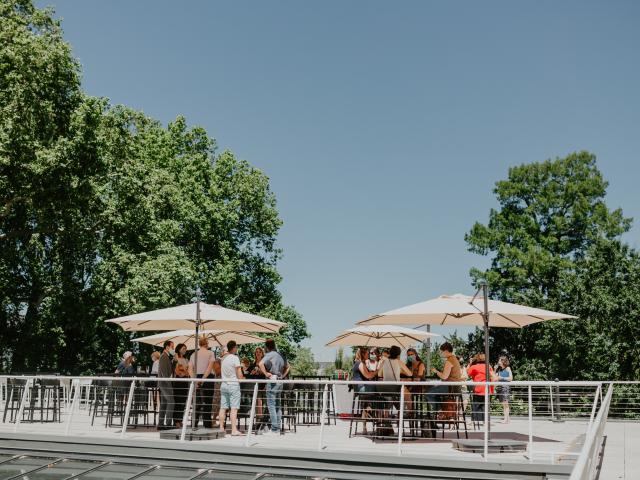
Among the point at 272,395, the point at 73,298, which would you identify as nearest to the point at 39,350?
the point at 73,298

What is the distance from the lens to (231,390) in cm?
1409

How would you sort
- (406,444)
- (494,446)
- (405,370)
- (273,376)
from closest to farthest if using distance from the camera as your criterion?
(494,446)
(406,444)
(405,370)
(273,376)

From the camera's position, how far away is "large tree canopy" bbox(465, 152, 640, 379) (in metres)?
33.9

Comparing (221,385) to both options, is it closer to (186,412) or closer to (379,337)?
(186,412)

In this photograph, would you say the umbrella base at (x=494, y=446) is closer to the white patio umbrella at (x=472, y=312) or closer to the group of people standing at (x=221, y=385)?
the white patio umbrella at (x=472, y=312)

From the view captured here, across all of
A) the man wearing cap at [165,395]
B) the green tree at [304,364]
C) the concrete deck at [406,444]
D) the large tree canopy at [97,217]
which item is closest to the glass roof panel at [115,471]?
the concrete deck at [406,444]

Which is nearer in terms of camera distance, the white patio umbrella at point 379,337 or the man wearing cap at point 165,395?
the man wearing cap at point 165,395

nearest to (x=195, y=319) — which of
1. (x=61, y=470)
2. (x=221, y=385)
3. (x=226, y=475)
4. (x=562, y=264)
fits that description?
(x=221, y=385)

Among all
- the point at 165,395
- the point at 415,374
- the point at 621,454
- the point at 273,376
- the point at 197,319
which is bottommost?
the point at 621,454

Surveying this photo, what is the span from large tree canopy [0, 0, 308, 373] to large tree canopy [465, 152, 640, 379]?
12591 mm

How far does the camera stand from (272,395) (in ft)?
46.4

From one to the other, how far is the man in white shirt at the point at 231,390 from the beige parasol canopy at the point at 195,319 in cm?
67

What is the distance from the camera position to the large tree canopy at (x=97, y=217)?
28.1 meters

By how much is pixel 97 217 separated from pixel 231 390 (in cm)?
2043
